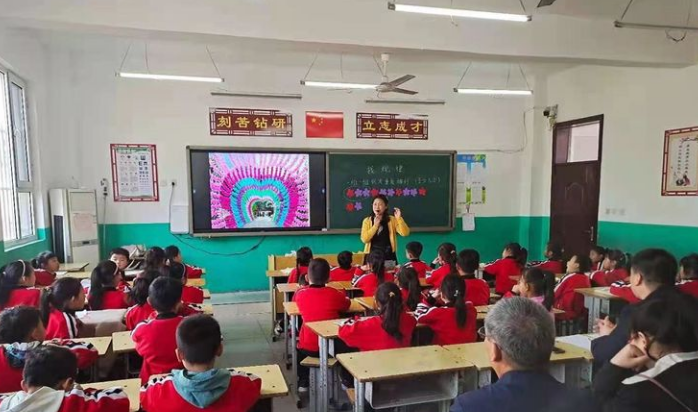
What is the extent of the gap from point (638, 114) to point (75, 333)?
20.3 ft

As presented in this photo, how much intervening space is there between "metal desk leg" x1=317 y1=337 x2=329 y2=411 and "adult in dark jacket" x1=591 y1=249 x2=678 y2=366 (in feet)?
4.49

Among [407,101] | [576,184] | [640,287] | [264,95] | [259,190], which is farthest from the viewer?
[407,101]

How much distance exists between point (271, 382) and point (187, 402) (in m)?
0.40

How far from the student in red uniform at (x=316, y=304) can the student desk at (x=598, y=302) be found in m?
2.12

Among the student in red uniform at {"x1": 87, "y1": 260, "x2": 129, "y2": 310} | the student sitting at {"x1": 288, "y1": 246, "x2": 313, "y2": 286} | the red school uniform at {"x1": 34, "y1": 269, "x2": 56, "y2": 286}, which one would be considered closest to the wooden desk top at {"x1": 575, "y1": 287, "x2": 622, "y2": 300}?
the student sitting at {"x1": 288, "y1": 246, "x2": 313, "y2": 286}

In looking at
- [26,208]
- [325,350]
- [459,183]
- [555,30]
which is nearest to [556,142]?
[459,183]

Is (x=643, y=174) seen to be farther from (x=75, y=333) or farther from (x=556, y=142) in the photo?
(x=75, y=333)

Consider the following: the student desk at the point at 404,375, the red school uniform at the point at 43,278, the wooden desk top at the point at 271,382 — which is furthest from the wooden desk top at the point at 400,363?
the red school uniform at the point at 43,278

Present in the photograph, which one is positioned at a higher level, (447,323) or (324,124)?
(324,124)

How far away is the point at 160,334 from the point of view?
213 centimetres

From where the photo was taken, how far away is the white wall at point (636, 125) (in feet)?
16.0

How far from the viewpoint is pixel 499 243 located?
725 cm

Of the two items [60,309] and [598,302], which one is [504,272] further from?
[60,309]

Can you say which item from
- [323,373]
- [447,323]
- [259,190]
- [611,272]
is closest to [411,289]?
[447,323]
